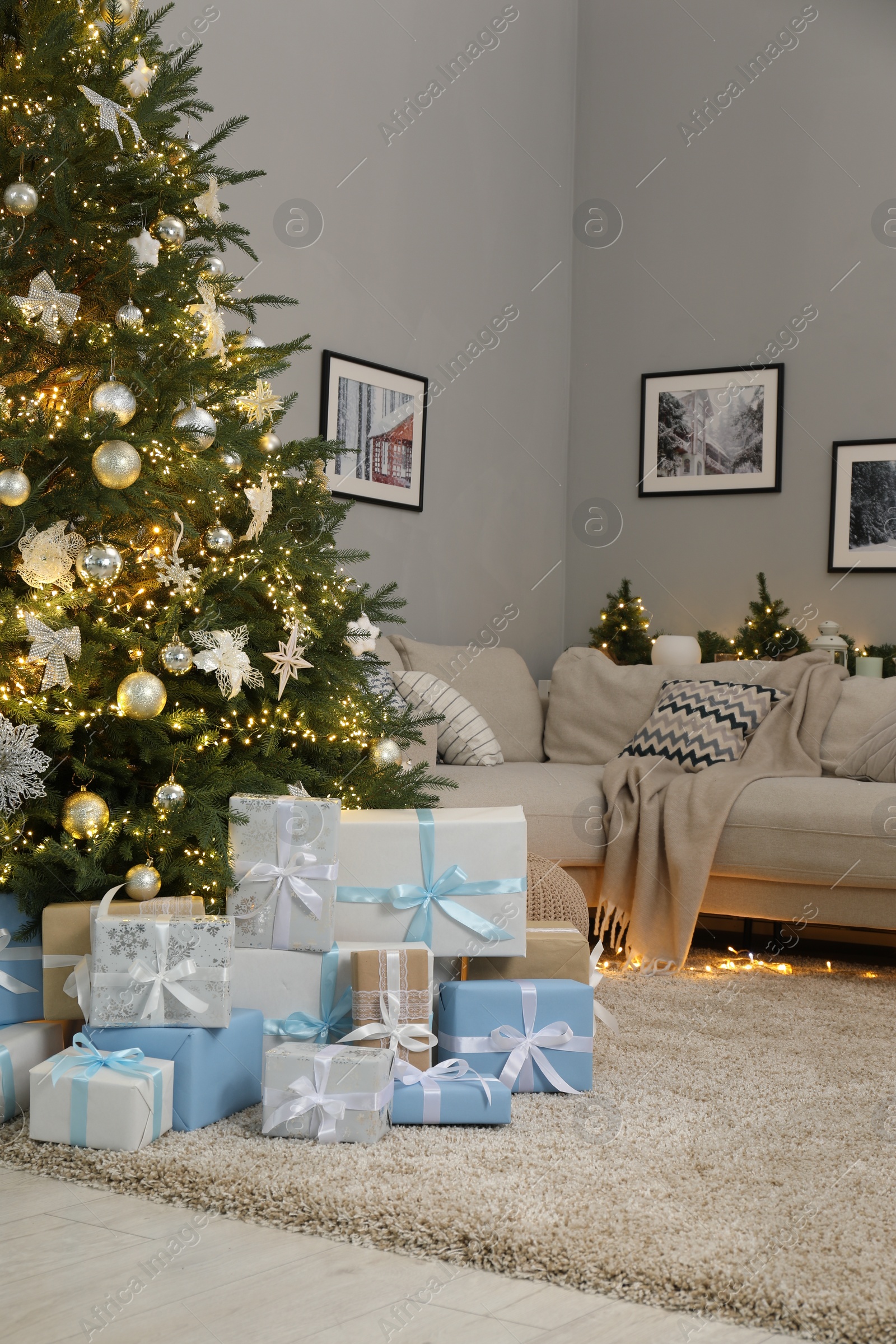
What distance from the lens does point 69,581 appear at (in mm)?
1916

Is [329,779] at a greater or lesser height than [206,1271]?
greater

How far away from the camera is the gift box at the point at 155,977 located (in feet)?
5.85

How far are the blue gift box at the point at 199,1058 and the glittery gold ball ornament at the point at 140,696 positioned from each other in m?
0.47

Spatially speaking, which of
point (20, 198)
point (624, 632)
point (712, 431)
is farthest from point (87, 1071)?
point (712, 431)

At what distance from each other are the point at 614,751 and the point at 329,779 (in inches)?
75.9

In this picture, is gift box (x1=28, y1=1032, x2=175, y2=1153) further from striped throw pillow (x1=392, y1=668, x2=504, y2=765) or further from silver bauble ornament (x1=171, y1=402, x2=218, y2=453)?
striped throw pillow (x1=392, y1=668, x2=504, y2=765)

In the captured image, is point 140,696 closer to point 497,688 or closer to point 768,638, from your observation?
point 497,688

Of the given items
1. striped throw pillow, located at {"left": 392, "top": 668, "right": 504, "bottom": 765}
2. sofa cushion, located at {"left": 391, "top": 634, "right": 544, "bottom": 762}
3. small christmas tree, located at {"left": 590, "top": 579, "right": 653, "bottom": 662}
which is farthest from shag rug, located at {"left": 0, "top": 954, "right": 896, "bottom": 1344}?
small christmas tree, located at {"left": 590, "top": 579, "right": 653, "bottom": 662}

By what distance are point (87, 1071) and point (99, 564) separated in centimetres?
75

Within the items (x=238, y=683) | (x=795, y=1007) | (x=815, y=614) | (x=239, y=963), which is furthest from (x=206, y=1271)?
(x=815, y=614)

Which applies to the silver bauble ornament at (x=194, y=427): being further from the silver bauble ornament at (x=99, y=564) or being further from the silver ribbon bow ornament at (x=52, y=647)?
the silver ribbon bow ornament at (x=52, y=647)

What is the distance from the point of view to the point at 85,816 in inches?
73.5

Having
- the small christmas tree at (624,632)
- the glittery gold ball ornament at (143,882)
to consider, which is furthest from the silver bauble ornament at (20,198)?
the small christmas tree at (624,632)

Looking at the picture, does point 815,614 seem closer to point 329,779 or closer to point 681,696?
point 681,696
